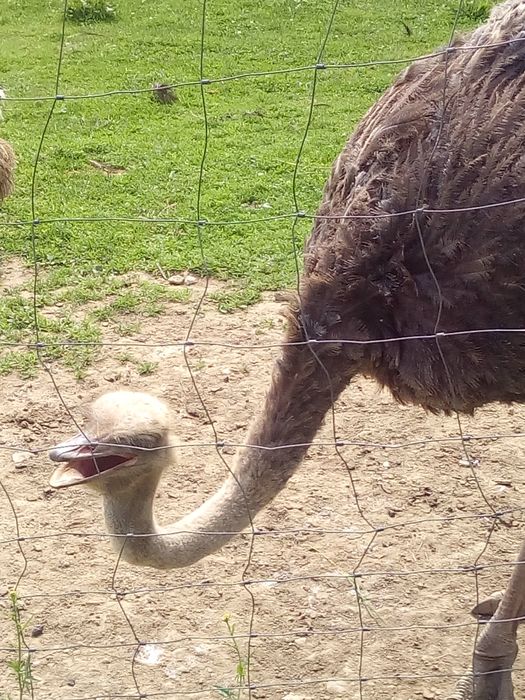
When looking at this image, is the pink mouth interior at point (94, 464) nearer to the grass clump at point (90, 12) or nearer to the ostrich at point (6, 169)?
the ostrich at point (6, 169)

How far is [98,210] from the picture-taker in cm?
581

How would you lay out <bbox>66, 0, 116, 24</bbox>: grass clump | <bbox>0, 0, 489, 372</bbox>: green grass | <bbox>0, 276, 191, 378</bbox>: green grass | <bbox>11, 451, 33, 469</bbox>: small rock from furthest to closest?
<bbox>66, 0, 116, 24</bbox>: grass clump, <bbox>0, 0, 489, 372</bbox>: green grass, <bbox>0, 276, 191, 378</bbox>: green grass, <bbox>11, 451, 33, 469</bbox>: small rock

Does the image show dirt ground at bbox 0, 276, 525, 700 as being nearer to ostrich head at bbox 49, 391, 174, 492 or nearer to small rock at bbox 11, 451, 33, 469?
small rock at bbox 11, 451, 33, 469

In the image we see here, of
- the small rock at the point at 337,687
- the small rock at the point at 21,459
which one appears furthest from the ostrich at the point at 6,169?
the small rock at the point at 337,687

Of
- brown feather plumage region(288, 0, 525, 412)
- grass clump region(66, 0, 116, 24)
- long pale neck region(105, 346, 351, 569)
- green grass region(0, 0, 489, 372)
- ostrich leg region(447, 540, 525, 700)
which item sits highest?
brown feather plumage region(288, 0, 525, 412)

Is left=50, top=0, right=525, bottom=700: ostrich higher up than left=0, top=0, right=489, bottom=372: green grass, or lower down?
higher up

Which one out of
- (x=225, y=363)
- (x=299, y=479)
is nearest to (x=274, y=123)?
(x=225, y=363)

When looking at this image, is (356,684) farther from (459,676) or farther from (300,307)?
(300,307)

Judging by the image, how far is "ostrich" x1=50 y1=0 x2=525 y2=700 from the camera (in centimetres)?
243

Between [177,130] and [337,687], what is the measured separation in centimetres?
509

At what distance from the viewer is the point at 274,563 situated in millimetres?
3320

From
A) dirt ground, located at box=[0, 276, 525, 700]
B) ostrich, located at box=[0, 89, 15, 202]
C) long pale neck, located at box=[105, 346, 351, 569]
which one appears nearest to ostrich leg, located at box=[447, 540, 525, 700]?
dirt ground, located at box=[0, 276, 525, 700]

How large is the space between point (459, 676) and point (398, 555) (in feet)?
1.82

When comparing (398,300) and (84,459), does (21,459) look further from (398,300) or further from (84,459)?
(398,300)
